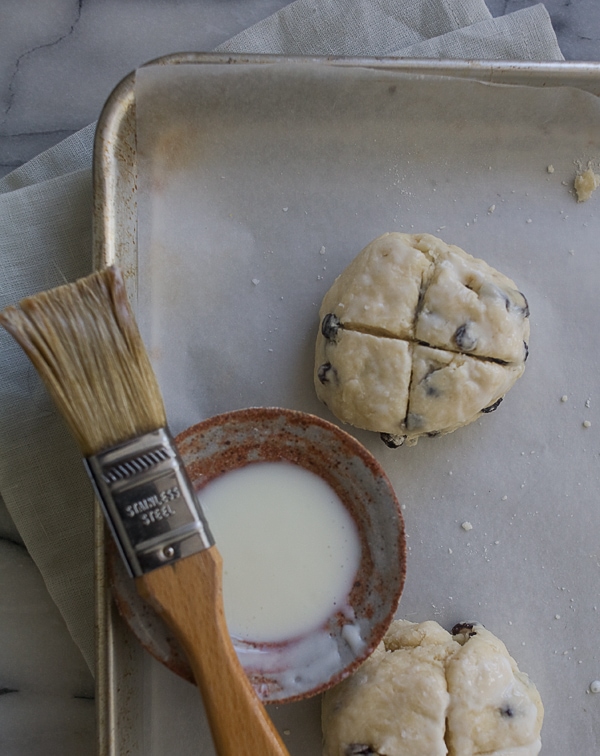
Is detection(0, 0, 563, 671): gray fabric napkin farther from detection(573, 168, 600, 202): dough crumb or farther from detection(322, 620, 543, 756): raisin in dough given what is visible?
detection(322, 620, 543, 756): raisin in dough

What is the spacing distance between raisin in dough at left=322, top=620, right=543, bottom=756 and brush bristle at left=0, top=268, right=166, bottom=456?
3.46ft

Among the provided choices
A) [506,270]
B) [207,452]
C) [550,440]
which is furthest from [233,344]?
[550,440]

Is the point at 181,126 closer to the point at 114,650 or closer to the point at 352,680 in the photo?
the point at 114,650

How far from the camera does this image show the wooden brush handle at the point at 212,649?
5.58 feet

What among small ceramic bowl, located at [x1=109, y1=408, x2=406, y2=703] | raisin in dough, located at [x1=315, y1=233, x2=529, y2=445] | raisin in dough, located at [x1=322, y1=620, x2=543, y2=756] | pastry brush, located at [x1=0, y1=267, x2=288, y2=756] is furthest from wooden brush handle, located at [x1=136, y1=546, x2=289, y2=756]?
raisin in dough, located at [x1=315, y1=233, x2=529, y2=445]

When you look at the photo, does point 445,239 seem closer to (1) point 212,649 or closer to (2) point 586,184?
(2) point 586,184

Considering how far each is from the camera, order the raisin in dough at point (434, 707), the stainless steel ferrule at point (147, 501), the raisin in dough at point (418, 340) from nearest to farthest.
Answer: the stainless steel ferrule at point (147, 501), the raisin in dough at point (434, 707), the raisin in dough at point (418, 340)

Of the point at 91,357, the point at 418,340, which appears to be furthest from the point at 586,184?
the point at 91,357

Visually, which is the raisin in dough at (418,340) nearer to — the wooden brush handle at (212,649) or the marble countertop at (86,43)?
the wooden brush handle at (212,649)

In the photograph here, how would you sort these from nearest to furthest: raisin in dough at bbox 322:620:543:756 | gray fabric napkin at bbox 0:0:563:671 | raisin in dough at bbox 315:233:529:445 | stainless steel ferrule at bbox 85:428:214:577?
stainless steel ferrule at bbox 85:428:214:577
raisin in dough at bbox 322:620:543:756
raisin in dough at bbox 315:233:529:445
gray fabric napkin at bbox 0:0:563:671

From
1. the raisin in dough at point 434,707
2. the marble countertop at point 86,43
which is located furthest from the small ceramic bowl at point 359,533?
the marble countertop at point 86,43

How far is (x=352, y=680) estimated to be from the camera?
2.07 meters

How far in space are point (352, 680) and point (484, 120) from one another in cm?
197

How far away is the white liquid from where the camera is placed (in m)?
1.99
